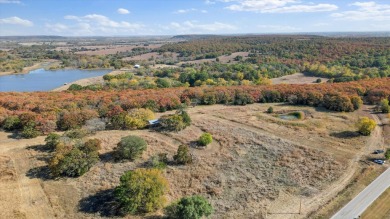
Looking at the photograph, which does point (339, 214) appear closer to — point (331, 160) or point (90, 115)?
point (331, 160)

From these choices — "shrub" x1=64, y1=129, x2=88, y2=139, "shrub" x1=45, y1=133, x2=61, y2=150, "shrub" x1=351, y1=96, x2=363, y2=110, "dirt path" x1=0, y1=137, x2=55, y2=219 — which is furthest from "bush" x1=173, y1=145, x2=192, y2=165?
"shrub" x1=351, y1=96, x2=363, y2=110

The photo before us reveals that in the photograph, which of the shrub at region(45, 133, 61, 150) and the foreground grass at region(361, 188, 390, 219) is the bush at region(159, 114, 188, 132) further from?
the foreground grass at region(361, 188, 390, 219)

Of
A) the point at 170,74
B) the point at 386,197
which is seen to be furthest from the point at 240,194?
the point at 170,74

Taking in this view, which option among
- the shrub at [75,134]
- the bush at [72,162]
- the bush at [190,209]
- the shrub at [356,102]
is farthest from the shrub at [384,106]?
the shrub at [75,134]

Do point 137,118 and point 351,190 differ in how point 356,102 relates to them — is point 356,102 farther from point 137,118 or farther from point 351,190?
point 137,118

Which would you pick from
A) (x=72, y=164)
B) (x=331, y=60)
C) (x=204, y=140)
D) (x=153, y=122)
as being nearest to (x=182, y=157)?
(x=204, y=140)

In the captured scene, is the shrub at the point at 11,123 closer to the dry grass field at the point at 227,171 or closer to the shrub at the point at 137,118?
the dry grass field at the point at 227,171
